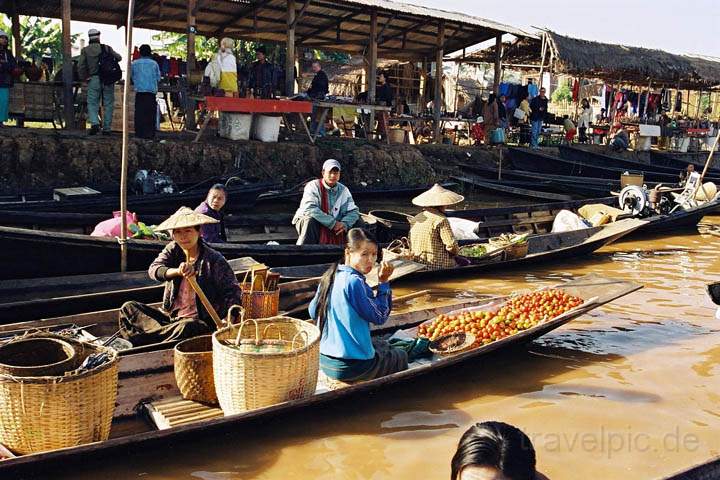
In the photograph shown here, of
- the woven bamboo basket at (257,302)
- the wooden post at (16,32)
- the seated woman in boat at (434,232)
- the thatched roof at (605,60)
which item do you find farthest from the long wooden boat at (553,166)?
the woven bamboo basket at (257,302)

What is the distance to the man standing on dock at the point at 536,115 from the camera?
1884cm

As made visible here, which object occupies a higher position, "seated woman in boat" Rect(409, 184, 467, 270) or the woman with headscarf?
the woman with headscarf

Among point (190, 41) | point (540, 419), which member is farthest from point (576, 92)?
point (540, 419)

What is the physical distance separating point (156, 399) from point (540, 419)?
2.64 meters

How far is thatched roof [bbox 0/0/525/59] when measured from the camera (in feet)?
44.3

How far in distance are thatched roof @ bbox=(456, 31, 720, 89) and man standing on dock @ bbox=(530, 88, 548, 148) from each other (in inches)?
37.9

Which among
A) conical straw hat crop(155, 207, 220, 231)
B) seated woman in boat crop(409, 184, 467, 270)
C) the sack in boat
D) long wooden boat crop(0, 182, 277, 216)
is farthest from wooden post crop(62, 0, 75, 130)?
conical straw hat crop(155, 207, 220, 231)

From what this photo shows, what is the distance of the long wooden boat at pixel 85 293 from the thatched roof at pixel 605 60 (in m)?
14.5

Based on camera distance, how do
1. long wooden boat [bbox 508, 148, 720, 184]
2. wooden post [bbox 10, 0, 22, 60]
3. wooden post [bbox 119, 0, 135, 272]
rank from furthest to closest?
1. long wooden boat [bbox 508, 148, 720, 184]
2. wooden post [bbox 10, 0, 22, 60]
3. wooden post [bbox 119, 0, 135, 272]

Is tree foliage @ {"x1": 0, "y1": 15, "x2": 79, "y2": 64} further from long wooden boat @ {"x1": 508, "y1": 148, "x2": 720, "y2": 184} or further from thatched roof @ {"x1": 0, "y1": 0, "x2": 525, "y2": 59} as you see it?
long wooden boat @ {"x1": 508, "y1": 148, "x2": 720, "y2": 184}

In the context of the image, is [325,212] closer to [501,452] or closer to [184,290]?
[184,290]

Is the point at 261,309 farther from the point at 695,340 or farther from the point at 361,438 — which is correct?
the point at 695,340

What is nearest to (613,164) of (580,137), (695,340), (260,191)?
(580,137)

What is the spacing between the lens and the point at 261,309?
522 cm
